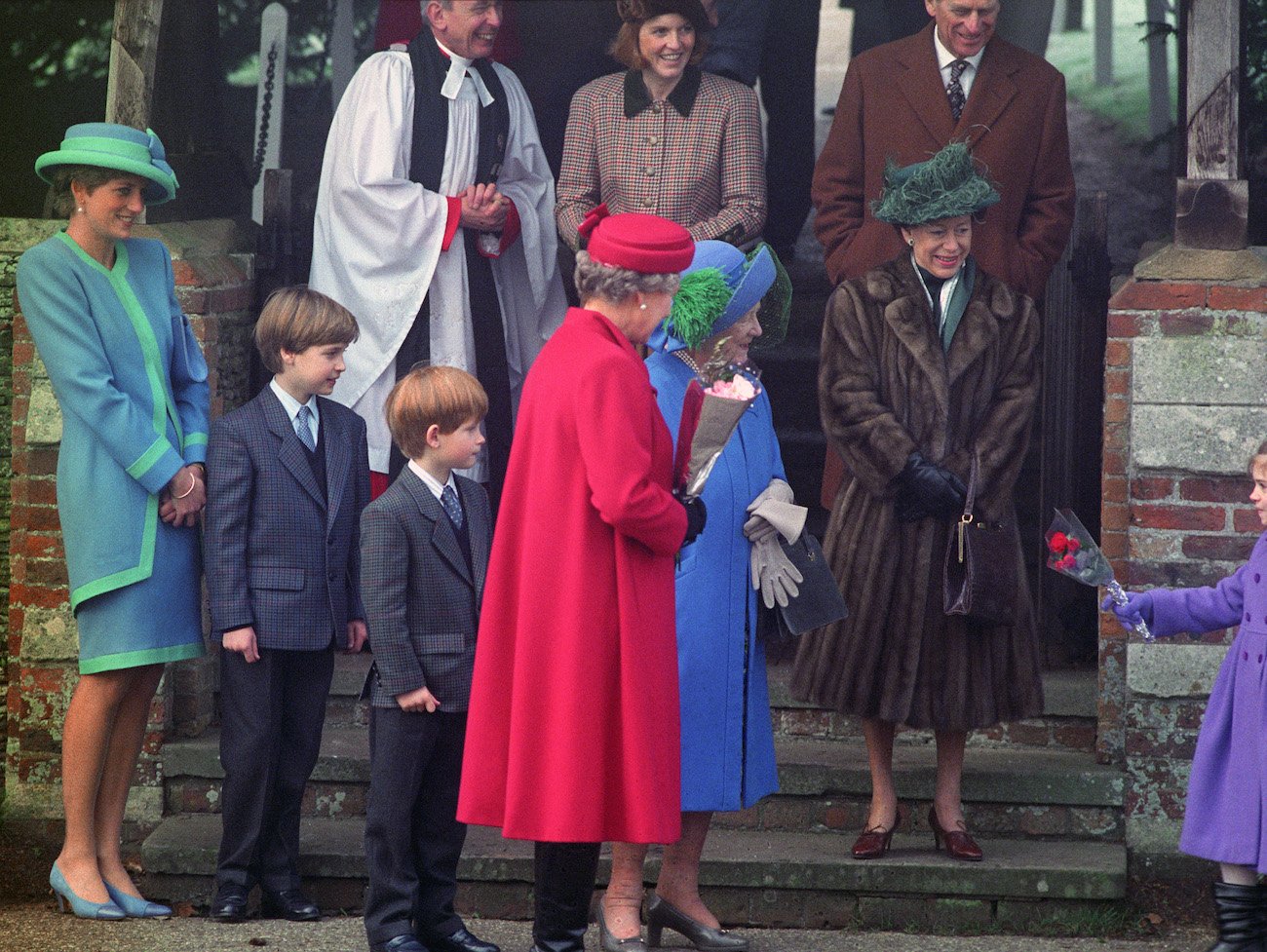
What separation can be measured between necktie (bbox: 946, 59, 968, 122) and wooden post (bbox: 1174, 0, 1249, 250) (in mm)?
704

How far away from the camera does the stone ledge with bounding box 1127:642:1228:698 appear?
213 inches

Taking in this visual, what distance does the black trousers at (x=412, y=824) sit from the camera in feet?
15.2

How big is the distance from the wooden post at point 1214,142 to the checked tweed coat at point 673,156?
1293mm

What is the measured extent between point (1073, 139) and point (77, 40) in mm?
6266

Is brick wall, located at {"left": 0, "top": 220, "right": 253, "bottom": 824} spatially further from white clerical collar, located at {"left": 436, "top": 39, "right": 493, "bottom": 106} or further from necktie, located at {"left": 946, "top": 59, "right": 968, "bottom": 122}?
necktie, located at {"left": 946, "top": 59, "right": 968, "bottom": 122}

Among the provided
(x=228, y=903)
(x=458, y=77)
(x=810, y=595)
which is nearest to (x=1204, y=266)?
(x=810, y=595)

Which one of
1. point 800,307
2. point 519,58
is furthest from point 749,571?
point 519,58

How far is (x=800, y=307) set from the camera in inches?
298

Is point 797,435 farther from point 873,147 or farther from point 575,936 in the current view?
point 575,936

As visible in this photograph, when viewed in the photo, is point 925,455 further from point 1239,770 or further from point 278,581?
point 278,581

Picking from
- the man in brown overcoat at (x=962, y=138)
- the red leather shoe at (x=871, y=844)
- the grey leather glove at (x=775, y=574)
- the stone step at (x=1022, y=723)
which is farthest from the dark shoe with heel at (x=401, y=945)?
the man in brown overcoat at (x=962, y=138)

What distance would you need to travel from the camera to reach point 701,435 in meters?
4.39

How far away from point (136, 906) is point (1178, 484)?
305cm

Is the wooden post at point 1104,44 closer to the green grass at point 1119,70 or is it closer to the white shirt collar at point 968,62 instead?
the green grass at point 1119,70
